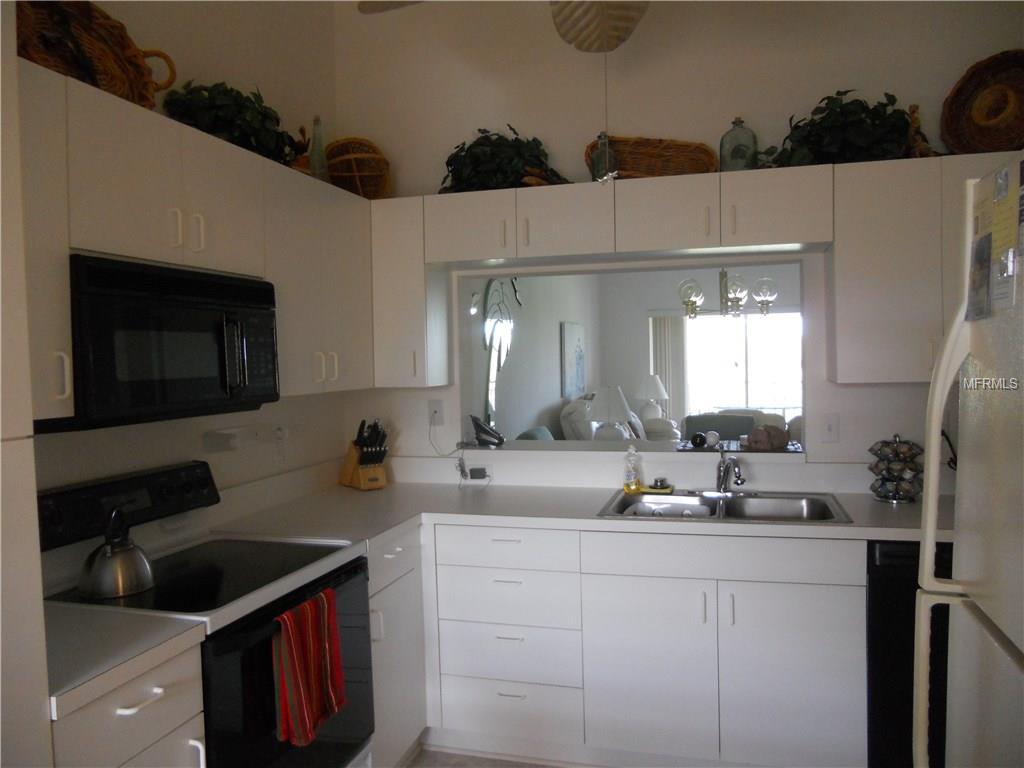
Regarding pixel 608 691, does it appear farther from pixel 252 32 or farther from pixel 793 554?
pixel 252 32

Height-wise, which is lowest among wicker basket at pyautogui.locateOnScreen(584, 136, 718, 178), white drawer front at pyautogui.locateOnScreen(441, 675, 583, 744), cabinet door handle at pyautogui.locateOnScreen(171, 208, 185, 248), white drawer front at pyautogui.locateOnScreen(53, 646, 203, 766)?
white drawer front at pyautogui.locateOnScreen(441, 675, 583, 744)

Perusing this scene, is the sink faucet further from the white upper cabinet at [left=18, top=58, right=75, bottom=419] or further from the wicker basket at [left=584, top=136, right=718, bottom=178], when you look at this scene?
the white upper cabinet at [left=18, top=58, right=75, bottom=419]

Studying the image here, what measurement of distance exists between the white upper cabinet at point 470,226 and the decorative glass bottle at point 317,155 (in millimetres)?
424

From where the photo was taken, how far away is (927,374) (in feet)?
8.27

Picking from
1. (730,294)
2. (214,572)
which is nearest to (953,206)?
(730,294)

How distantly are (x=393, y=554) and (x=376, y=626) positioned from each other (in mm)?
242

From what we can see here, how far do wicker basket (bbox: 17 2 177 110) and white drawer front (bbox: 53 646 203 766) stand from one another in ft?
4.76

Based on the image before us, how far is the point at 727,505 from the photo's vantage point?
113 inches

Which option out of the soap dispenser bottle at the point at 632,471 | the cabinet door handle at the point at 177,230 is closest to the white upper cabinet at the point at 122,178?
the cabinet door handle at the point at 177,230

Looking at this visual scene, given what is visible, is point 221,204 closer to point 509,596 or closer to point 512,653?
point 509,596

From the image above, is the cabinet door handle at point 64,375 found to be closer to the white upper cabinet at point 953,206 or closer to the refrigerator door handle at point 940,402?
the refrigerator door handle at point 940,402

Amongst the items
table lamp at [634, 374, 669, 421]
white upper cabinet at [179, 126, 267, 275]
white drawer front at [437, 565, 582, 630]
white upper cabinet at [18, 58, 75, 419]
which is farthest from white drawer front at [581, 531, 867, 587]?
white upper cabinet at [18, 58, 75, 419]

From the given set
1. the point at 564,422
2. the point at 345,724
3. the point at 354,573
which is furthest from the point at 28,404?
the point at 564,422

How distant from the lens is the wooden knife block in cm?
314
